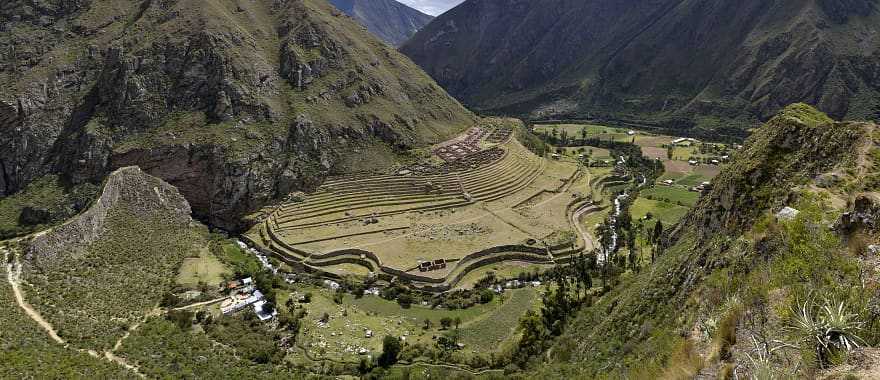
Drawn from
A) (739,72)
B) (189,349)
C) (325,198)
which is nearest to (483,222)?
(325,198)

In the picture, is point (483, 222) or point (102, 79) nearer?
point (483, 222)

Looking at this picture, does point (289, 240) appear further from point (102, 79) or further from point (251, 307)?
point (102, 79)

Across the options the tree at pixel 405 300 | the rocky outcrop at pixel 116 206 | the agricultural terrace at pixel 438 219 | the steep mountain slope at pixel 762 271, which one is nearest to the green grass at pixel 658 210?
the agricultural terrace at pixel 438 219

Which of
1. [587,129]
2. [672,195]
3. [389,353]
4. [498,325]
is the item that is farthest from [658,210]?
[587,129]

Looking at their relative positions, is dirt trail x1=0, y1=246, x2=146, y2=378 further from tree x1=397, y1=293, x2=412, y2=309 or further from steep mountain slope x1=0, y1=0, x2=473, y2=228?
steep mountain slope x1=0, y1=0, x2=473, y2=228

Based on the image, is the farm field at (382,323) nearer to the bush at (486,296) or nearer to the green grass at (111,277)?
the bush at (486,296)

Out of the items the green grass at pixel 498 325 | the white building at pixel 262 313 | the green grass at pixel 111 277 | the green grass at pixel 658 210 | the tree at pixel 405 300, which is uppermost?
the green grass at pixel 111 277
